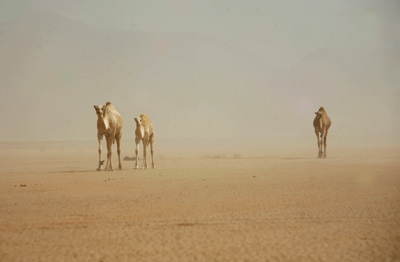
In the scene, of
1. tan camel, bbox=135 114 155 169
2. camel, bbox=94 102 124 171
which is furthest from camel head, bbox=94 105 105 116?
tan camel, bbox=135 114 155 169

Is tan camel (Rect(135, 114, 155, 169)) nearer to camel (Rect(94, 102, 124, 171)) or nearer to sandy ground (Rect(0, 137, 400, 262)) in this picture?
camel (Rect(94, 102, 124, 171))

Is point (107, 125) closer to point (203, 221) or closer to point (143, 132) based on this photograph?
point (143, 132)

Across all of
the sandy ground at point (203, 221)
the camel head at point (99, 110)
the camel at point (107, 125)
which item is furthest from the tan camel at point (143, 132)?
the sandy ground at point (203, 221)

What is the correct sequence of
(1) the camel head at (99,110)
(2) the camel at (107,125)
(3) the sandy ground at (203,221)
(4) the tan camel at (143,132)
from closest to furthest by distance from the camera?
1. (3) the sandy ground at (203,221)
2. (1) the camel head at (99,110)
3. (2) the camel at (107,125)
4. (4) the tan camel at (143,132)

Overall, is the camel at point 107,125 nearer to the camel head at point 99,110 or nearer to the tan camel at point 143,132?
the camel head at point 99,110

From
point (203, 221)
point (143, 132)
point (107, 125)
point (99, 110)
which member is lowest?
point (203, 221)

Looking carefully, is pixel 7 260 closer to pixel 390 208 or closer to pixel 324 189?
pixel 390 208

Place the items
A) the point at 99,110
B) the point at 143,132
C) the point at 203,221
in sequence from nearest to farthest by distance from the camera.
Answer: the point at 203,221 < the point at 99,110 < the point at 143,132

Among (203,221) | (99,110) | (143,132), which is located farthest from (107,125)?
(203,221)

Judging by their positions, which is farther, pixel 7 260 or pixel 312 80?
pixel 312 80

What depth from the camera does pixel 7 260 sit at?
641cm

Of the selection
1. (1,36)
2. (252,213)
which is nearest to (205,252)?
(252,213)

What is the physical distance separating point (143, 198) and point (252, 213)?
3.03m

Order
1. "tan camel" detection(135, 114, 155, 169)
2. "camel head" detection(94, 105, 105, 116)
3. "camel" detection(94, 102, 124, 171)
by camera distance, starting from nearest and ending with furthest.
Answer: "camel head" detection(94, 105, 105, 116) → "camel" detection(94, 102, 124, 171) → "tan camel" detection(135, 114, 155, 169)
